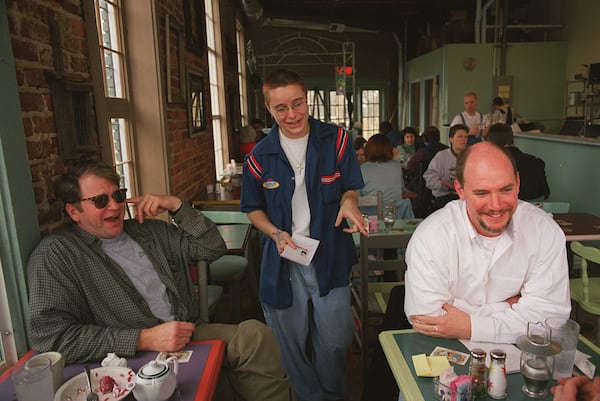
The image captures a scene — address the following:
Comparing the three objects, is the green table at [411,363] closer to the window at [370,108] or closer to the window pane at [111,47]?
the window pane at [111,47]

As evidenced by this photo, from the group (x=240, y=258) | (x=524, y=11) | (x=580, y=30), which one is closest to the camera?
(x=240, y=258)

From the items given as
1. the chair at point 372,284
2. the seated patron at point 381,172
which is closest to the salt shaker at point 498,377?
the chair at point 372,284

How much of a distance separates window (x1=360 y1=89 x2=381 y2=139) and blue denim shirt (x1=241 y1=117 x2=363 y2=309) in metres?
12.8

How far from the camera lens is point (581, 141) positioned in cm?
491

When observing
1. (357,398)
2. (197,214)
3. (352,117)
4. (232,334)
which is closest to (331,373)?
(357,398)

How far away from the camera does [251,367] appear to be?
6.33ft

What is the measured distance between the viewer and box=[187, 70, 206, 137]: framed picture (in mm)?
4262

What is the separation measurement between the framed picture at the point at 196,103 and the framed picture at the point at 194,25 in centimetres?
26

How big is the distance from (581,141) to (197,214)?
14.5 ft

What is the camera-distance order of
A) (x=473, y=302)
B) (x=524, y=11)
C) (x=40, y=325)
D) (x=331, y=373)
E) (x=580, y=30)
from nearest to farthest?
(x=40, y=325) → (x=473, y=302) → (x=331, y=373) → (x=580, y=30) → (x=524, y=11)

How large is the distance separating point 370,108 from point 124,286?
13708 mm

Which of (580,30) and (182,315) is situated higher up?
(580,30)

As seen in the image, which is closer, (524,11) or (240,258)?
(240,258)

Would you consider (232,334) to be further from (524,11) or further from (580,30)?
(524,11)
